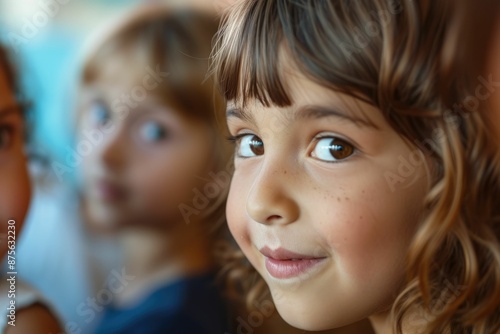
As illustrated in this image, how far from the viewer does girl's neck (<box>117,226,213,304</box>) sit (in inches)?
39.5

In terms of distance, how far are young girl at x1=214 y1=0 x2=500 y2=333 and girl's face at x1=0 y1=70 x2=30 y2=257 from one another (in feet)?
1.36

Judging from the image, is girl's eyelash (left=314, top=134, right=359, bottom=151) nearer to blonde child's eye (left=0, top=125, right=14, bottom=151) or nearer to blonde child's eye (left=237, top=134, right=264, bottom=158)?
blonde child's eye (left=237, top=134, right=264, bottom=158)

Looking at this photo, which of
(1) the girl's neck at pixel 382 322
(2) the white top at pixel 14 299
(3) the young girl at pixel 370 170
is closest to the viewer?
(3) the young girl at pixel 370 170

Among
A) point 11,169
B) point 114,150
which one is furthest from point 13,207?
point 114,150

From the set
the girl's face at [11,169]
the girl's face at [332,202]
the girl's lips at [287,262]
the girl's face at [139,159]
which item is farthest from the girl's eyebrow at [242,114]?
the girl's face at [11,169]

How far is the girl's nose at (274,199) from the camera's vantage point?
0.66 metres

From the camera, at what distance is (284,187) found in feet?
2.18

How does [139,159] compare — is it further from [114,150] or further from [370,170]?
[370,170]

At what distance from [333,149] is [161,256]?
0.45 m

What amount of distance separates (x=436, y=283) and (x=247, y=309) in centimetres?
37

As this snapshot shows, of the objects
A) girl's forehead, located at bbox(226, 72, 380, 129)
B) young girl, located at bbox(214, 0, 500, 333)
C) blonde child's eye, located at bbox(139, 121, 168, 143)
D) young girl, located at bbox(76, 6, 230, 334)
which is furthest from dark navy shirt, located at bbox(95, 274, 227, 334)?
girl's forehead, located at bbox(226, 72, 380, 129)

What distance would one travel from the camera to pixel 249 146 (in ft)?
2.49

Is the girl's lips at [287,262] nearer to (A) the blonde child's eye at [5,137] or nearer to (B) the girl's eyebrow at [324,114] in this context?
(B) the girl's eyebrow at [324,114]

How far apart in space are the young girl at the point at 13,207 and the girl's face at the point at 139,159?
0.30ft
